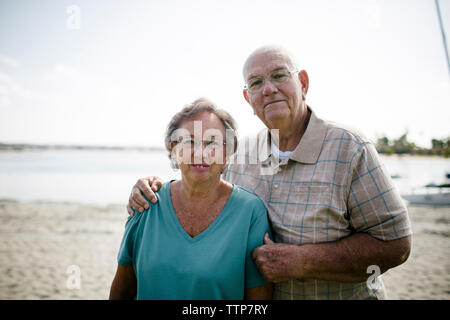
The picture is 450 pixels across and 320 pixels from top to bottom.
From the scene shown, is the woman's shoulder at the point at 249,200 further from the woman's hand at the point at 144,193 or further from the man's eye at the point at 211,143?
the woman's hand at the point at 144,193

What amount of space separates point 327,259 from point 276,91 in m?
1.34

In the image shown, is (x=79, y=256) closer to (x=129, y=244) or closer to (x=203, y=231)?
(x=129, y=244)

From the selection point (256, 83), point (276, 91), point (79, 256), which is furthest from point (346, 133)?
point (79, 256)

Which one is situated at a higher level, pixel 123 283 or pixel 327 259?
pixel 327 259

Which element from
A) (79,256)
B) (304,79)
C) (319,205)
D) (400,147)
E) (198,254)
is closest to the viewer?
(198,254)

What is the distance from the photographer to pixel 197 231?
5.83 feet

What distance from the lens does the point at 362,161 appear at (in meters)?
1.73

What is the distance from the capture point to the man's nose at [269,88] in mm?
2055

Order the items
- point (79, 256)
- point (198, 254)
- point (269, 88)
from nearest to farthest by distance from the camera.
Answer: point (198, 254), point (269, 88), point (79, 256)

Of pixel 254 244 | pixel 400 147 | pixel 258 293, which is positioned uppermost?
pixel 400 147

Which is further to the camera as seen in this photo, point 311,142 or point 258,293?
point 311,142

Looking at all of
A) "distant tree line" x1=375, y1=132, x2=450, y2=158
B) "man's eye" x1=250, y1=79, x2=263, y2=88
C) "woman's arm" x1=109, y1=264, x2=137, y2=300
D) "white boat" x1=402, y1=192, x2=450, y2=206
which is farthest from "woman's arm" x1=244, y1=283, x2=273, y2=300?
"distant tree line" x1=375, y1=132, x2=450, y2=158

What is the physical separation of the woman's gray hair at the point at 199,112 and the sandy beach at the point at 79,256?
4303 mm

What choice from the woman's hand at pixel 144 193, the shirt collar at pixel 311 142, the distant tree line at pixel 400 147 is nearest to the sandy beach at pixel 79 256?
the woman's hand at pixel 144 193
